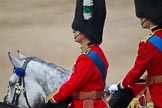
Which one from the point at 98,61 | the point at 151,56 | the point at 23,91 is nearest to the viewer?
the point at 151,56

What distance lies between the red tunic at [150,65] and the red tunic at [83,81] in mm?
197

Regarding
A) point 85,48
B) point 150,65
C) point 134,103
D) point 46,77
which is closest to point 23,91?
point 46,77

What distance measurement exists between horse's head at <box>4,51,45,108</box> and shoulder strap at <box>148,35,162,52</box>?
1066 millimetres

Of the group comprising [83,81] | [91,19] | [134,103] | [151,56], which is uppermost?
[91,19]

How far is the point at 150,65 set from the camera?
3957 mm

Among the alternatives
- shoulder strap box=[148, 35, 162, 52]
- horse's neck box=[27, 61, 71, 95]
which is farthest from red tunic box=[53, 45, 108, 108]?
horse's neck box=[27, 61, 71, 95]

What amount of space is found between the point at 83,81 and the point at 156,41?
502mm

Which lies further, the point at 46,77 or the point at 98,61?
the point at 46,77

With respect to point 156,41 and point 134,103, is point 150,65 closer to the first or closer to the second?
point 156,41

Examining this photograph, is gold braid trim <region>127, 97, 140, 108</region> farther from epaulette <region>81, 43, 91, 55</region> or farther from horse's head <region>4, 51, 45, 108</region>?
horse's head <region>4, 51, 45, 108</region>

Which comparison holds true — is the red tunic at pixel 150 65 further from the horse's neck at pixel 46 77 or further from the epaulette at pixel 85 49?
the horse's neck at pixel 46 77

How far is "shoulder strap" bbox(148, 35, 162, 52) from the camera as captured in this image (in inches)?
154

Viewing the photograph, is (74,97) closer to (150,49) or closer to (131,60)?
(150,49)

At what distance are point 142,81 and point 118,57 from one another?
6.09 m
